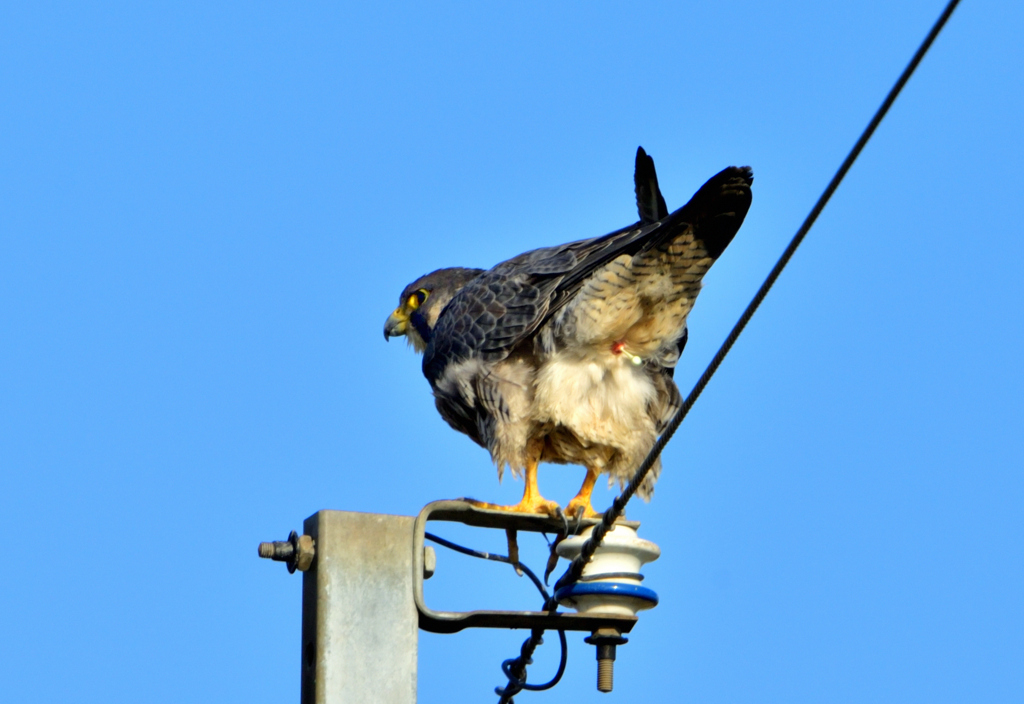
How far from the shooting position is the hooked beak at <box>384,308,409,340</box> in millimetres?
7738

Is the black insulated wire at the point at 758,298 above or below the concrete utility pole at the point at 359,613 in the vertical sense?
above

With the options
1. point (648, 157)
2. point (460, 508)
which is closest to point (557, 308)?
point (648, 157)

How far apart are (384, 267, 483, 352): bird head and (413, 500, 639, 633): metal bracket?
2.75 meters

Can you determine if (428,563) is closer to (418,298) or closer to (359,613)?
(359,613)

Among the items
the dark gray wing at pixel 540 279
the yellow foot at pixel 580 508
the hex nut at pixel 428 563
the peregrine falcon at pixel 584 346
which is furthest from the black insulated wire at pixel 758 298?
the dark gray wing at pixel 540 279

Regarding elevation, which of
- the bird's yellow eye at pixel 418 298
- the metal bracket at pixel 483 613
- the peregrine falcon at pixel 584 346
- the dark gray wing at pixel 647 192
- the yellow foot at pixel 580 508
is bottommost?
the metal bracket at pixel 483 613

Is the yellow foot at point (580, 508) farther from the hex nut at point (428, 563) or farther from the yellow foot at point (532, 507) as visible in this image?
the hex nut at point (428, 563)

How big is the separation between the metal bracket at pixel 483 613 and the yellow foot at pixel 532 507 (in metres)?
0.04

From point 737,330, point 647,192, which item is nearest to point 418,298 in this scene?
point 647,192

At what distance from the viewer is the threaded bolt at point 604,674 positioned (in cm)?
441

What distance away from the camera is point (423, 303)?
7629 mm

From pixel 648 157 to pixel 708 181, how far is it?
2.27 feet

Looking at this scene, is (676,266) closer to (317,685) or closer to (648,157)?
(648,157)

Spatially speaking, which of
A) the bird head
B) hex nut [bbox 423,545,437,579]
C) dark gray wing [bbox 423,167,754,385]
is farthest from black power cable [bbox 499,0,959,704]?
the bird head
